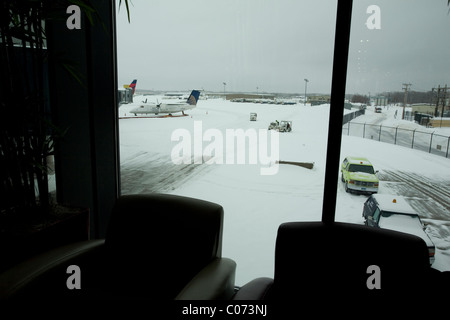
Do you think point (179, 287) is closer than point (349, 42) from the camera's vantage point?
Yes

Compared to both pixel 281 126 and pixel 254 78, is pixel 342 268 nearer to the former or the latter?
pixel 254 78

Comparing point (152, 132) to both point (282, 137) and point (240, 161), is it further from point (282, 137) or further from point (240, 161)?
point (282, 137)

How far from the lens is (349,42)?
1488 millimetres

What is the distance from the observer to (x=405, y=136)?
7.71ft

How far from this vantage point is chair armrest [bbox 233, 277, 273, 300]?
1063 mm

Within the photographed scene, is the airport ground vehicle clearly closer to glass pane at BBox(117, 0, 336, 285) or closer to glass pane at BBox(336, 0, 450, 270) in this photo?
glass pane at BBox(117, 0, 336, 285)

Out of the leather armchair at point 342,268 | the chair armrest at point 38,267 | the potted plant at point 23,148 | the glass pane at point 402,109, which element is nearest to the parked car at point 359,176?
the glass pane at point 402,109

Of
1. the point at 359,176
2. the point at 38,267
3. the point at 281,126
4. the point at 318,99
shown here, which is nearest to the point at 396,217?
the point at 359,176

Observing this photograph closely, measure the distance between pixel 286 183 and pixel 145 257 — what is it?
A: 268 centimetres

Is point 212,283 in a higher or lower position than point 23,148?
lower

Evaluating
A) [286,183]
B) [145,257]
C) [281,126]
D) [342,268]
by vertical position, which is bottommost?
[286,183]
